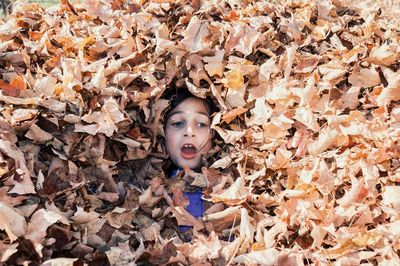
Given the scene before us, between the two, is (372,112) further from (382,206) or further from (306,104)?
(382,206)

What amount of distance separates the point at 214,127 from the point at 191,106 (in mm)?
167

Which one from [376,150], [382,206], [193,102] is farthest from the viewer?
[193,102]

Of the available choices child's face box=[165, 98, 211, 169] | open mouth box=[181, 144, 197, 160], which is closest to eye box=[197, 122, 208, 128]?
child's face box=[165, 98, 211, 169]

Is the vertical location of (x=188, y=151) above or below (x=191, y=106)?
below

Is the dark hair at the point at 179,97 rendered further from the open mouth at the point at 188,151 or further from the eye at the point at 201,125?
the open mouth at the point at 188,151

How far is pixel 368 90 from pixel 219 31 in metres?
0.81

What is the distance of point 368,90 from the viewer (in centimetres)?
256

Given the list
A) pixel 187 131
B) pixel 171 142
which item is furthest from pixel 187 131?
pixel 171 142

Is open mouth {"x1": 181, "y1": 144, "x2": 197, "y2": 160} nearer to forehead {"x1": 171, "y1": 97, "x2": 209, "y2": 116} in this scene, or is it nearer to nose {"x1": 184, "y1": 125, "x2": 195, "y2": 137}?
nose {"x1": 184, "y1": 125, "x2": 195, "y2": 137}

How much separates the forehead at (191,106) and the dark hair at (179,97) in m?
0.02

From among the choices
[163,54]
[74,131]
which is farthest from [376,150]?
[74,131]

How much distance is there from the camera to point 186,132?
260 cm

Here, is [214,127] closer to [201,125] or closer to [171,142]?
[201,125]

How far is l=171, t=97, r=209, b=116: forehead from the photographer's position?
266cm
